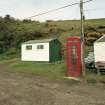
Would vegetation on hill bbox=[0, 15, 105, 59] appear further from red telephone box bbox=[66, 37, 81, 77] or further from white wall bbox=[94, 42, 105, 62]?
white wall bbox=[94, 42, 105, 62]

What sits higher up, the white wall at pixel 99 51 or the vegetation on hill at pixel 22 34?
the vegetation on hill at pixel 22 34

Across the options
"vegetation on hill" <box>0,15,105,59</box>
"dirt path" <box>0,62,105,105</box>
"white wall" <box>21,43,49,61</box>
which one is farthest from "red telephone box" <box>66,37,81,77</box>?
"vegetation on hill" <box>0,15,105,59</box>

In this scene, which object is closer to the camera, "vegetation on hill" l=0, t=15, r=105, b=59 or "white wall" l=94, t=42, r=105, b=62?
"white wall" l=94, t=42, r=105, b=62

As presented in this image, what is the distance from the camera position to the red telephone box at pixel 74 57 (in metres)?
25.2

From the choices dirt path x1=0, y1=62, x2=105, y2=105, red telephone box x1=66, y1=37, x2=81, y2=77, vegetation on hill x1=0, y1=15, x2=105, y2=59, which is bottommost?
dirt path x1=0, y1=62, x2=105, y2=105

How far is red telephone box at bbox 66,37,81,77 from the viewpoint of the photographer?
25.2 m

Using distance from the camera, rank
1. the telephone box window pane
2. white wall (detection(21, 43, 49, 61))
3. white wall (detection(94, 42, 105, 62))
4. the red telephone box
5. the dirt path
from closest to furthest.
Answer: the dirt path < white wall (detection(94, 42, 105, 62)) < the red telephone box < the telephone box window pane < white wall (detection(21, 43, 49, 61))

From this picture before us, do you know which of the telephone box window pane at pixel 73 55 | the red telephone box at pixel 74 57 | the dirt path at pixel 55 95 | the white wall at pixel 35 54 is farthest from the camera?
the white wall at pixel 35 54

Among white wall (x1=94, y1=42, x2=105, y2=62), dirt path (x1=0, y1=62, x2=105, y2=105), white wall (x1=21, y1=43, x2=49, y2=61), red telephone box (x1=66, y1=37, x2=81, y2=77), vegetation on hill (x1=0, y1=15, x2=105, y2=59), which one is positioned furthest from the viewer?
vegetation on hill (x1=0, y1=15, x2=105, y2=59)

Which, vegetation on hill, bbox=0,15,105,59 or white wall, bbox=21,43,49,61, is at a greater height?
vegetation on hill, bbox=0,15,105,59

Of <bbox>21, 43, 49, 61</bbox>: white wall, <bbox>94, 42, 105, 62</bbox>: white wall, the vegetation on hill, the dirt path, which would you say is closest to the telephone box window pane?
<bbox>94, 42, 105, 62</bbox>: white wall

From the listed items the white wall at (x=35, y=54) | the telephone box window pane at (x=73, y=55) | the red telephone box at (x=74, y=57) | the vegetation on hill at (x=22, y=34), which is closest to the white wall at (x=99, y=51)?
the red telephone box at (x=74, y=57)

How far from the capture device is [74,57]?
25.7 m

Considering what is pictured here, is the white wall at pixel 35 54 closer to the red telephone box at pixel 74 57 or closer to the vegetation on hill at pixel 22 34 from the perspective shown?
the vegetation on hill at pixel 22 34
